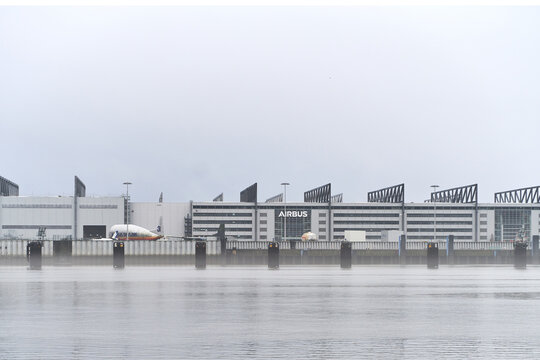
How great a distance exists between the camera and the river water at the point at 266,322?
688 inches

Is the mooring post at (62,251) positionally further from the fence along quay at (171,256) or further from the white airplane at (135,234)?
the white airplane at (135,234)

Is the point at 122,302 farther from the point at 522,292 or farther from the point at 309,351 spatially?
the point at 522,292

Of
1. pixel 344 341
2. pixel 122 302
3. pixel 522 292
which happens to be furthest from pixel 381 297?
pixel 344 341

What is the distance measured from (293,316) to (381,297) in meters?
9.02

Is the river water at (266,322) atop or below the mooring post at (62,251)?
atop

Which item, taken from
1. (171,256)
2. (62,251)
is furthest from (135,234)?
(62,251)

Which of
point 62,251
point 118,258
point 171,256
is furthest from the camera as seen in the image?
point 171,256

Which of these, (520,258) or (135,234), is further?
(135,234)

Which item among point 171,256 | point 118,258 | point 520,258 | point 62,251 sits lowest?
point 171,256

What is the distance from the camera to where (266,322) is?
2270 cm

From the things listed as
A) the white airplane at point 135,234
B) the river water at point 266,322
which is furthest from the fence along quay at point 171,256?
the white airplane at point 135,234

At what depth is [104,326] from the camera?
21578 millimetres

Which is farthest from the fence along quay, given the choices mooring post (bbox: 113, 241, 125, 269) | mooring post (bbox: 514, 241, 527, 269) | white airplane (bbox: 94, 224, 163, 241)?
white airplane (bbox: 94, 224, 163, 241)

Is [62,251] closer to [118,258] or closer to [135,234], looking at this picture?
[118,258]
